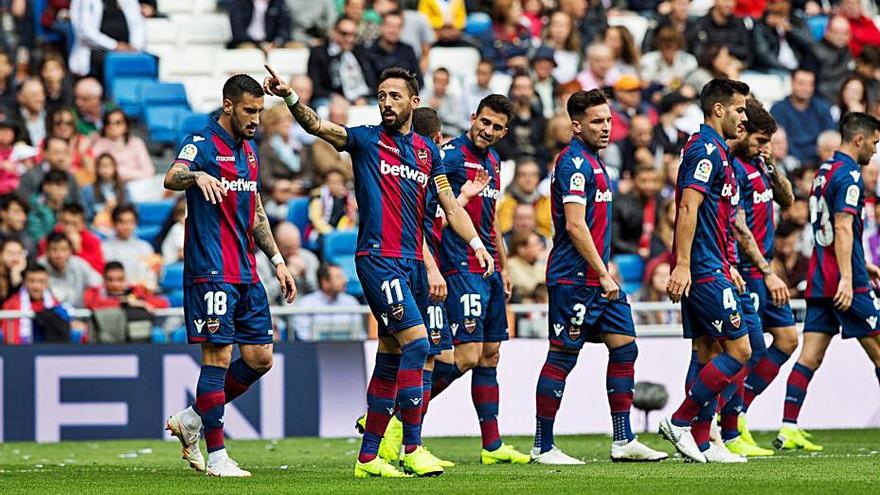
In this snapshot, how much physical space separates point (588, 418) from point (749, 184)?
4700 mm

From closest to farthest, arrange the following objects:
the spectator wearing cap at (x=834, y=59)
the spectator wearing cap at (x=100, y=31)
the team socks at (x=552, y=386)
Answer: the team socks at (x=552, y=386) < the spectator wearing cap at (x=100, y=31) < the spectator wearing cap at (x=834, y=59)

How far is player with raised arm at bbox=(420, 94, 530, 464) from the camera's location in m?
13.1

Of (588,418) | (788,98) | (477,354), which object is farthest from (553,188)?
(788,98)

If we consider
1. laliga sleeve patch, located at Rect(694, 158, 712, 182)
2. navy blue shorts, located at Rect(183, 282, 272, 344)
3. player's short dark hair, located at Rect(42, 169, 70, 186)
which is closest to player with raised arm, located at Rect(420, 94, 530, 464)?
laliga sleeve patch, located at Rect(694, 158, 712, 182)

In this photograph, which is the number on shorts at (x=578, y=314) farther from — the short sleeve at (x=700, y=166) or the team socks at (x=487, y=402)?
the team socks at (x=487, y=402)

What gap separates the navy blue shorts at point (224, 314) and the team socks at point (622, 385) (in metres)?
2.57

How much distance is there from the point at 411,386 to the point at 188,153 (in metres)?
2.12

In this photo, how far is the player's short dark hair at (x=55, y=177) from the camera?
19.8 m

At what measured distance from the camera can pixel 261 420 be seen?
17.6m

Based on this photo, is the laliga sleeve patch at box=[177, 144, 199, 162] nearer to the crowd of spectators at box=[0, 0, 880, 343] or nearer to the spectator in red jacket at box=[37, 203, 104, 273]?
the crowd of spectators at box=[0, 0, 880, 343]

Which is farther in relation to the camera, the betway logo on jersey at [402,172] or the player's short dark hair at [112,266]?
the player's short dark hair at [112,266]

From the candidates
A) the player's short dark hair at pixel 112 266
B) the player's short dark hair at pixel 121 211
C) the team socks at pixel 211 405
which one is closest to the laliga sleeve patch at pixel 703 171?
the team socks at pixel 211 405

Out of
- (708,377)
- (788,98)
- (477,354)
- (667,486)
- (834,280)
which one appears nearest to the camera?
(667,486)

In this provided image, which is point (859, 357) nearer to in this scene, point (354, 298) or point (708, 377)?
point (354, 298)
